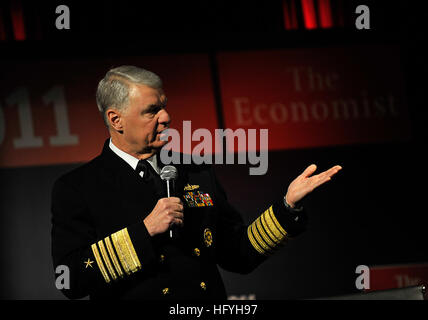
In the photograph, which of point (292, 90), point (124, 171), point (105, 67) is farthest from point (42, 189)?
point (124, 171)

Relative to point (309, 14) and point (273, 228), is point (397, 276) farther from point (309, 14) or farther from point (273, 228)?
point (273, 228)

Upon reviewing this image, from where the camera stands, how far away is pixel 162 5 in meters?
3.87

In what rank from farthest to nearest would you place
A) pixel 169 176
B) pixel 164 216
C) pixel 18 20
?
pixel 18 20, pixel 169 176, pixel 164 216

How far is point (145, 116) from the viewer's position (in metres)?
1.88

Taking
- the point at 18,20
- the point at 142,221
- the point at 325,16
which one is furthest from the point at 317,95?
the point at 142,221

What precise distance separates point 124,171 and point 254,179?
2.22 m

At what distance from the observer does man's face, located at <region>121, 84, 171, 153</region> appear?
1876 mm

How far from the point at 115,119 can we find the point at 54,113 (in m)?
2.10

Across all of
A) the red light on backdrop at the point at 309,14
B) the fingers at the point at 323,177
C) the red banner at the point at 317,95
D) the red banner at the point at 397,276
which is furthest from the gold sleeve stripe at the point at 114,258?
the red light on backdrop at the point at 309,14

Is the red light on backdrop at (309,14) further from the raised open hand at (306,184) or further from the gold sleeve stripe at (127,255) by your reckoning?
the gold sleeve stripe at (127,255)

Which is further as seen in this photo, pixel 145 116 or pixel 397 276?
pixel 397 276

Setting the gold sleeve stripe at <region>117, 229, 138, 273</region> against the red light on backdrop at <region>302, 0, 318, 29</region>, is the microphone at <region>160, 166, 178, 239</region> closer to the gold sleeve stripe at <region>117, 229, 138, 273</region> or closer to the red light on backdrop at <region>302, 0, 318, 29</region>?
the gold sleeve stripe at <region>117, 229, 138, 273</region>

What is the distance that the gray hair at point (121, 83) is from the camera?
1887 mm
